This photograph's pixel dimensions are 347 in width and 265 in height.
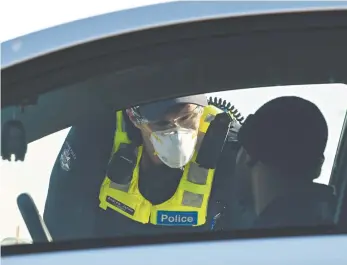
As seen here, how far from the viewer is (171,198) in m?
2.52

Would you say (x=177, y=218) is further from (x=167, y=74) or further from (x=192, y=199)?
(x=167, y=74)

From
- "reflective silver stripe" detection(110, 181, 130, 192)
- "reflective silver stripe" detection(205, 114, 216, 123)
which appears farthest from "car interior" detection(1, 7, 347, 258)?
"reflective silver stripe" detection(110, 181, 130, 192)

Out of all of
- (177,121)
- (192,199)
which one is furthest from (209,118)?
(192,199)

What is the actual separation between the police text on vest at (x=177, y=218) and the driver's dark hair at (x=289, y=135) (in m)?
0.23

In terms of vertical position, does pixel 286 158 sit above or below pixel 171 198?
above

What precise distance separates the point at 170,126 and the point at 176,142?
0.05 m

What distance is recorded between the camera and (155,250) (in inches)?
82.9

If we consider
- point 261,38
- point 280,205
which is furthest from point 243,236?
point 261,38

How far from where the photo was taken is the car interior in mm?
2143

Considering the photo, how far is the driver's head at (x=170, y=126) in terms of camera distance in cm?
226

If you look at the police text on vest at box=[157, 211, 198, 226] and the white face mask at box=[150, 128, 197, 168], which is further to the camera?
the white face mask at box=[150, 128, 197, 168]

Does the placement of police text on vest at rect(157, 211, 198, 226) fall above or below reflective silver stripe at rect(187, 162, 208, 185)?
below

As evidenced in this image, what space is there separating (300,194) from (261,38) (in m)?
0.42

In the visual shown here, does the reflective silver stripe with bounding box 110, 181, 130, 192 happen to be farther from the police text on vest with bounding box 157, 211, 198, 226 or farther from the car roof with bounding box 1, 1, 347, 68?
the car roof with bounding box 1, 1, 347, 68
